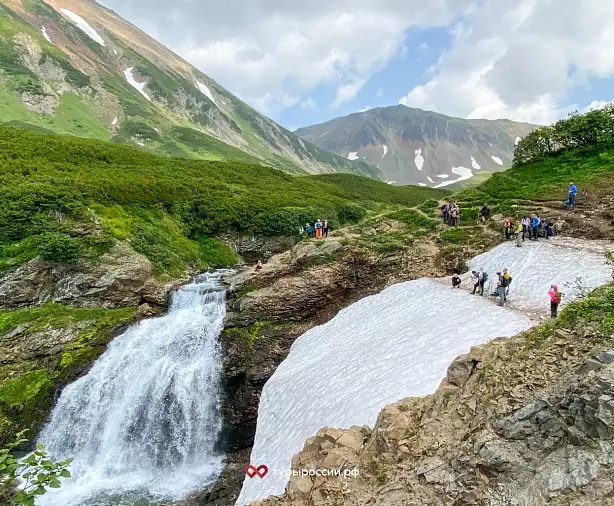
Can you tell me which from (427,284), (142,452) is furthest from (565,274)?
(142,452)

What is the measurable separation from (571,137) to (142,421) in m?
38.6

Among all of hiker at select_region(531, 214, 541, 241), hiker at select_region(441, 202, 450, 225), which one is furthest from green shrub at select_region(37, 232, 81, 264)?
hiker at select_region(531, 214, 541, 241)

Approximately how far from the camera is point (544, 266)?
68.6 feet

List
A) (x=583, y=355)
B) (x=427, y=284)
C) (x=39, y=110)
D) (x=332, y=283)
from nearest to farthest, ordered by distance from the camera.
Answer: (x=583, y=355) → (x=427, y=284) → (x=332, y=283) → (x=39, y=110)

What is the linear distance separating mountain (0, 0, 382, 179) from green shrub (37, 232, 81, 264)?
71.8 metres

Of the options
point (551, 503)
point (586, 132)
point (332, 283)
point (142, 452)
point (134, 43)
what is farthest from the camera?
point (134, 43)

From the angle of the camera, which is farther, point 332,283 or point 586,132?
point 586,132

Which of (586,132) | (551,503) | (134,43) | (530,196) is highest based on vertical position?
(134,43)

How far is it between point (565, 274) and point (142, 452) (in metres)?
23.1

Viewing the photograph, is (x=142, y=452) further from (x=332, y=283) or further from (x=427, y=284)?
(x=427, y=284)

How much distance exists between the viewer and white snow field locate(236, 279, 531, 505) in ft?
46.1

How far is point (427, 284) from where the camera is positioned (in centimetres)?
2436

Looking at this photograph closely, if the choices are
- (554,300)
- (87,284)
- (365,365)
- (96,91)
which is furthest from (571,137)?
(96,91)

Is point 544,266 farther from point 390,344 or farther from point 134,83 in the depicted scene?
point 134,83
